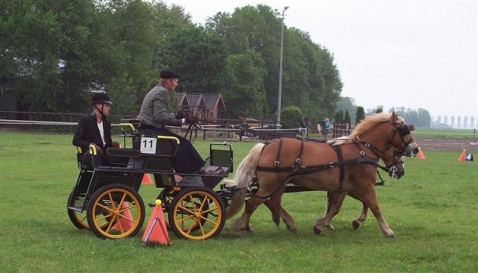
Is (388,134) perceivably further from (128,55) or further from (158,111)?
(128,55)

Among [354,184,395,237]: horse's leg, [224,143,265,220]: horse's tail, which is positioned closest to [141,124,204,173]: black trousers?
[224,143,265,220]: horse's tail

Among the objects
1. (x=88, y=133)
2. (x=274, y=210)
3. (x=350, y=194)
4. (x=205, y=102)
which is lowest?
(x=274, y=210)

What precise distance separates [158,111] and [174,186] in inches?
41.9

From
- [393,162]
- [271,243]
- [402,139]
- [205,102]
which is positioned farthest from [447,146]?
[271,243]

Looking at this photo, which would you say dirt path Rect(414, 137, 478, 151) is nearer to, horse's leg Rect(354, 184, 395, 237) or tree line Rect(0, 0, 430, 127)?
tree line Rect(0, 0, 430, 127)

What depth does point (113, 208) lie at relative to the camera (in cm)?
836

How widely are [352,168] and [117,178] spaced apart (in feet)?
10.9

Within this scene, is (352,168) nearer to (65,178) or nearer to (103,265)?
(103,265)

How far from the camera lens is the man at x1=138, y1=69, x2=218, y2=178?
8.46 metres

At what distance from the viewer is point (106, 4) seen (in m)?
55.6

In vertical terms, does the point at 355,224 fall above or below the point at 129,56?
below

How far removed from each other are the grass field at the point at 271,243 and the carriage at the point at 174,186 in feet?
0.94

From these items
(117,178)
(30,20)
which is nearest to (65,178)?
(117,178)

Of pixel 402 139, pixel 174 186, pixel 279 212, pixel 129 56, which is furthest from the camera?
pixel 129 56
